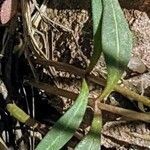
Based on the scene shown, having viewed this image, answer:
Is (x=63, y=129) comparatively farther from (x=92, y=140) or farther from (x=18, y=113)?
(x=18, y=113)

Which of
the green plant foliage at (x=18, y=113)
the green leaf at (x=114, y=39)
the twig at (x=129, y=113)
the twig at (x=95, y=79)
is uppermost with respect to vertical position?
the green leaf at (x=114, y=39)

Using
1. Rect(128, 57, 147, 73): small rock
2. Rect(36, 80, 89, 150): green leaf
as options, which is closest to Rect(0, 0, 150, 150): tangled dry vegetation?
Rect(128, 57, 147, 73): small rock

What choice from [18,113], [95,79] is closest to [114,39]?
[95,79]

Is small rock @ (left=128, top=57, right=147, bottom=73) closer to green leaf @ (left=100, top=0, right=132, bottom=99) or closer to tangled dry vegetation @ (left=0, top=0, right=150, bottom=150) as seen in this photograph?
tangled dry vegetation @ (left=0, top=0, right=150, bottom=150)

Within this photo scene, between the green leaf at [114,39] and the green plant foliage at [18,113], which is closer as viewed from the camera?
the green leaf at [114,39]

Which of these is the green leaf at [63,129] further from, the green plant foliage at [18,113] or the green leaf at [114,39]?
the green plant foliage at [18,113]

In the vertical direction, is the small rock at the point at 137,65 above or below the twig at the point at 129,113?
above

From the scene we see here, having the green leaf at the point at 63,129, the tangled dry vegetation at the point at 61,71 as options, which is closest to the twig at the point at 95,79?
the tangled dry vegetation at the point at 61,71

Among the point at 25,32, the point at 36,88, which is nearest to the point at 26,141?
the point at 36,88
